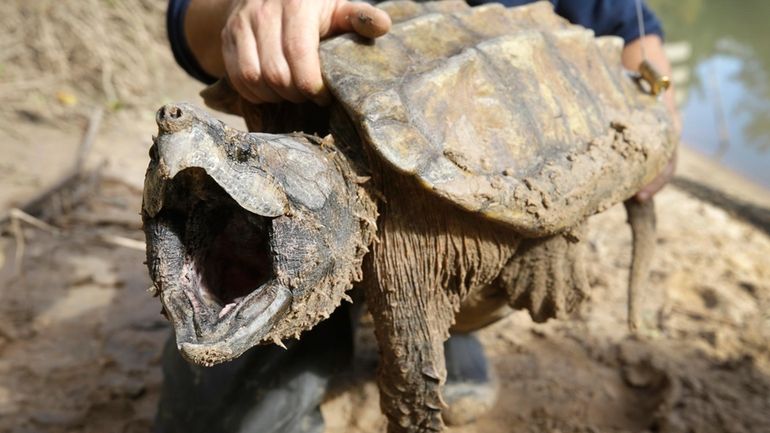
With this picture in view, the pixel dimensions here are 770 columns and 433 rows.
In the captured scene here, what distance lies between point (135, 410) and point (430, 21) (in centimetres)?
183

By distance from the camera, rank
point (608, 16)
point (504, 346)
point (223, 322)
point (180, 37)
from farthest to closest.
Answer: point (504, 346) → point (608, 16) → point (180, 37) → point (223, 322)

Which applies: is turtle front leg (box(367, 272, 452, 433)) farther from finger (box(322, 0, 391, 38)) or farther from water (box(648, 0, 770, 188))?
water (box(648, 0, 770, 188))

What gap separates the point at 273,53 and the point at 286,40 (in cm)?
5

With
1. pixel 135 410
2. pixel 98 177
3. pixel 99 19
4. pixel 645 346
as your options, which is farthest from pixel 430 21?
pixel 99 19

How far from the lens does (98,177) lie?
3816 millimetres

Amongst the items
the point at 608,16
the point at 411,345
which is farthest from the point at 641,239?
the point at 411,345

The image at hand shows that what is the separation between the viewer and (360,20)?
155 cm

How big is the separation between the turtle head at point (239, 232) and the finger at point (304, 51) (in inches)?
6.1

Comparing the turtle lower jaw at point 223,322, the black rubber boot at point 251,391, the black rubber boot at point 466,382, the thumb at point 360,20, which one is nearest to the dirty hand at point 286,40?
the thumb at point 360,20

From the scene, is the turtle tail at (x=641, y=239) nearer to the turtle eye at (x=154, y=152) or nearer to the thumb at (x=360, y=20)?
the thumb at (x=360, y=20)

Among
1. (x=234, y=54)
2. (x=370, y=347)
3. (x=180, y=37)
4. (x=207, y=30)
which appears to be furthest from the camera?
(x=370, y=347)

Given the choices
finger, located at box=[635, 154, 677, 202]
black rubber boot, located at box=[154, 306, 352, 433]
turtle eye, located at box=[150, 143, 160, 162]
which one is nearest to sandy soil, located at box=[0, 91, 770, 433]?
black rubber boot, located at box=[154, 306, 352, 433]

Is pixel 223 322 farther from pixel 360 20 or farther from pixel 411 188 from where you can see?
pixel 360 20

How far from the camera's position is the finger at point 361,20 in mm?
1541
